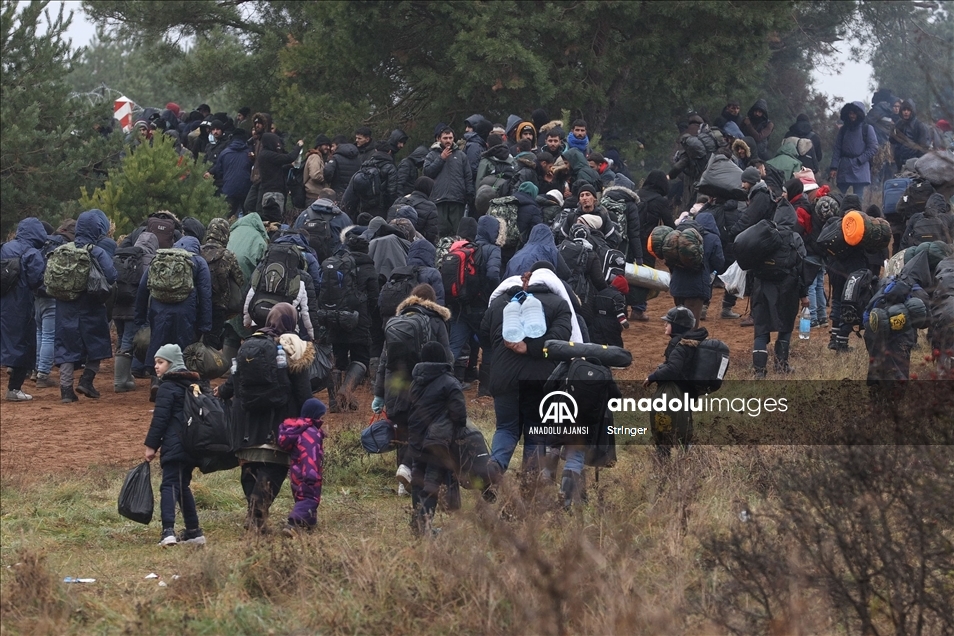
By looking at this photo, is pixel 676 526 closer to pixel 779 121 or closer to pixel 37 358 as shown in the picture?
pixel 37 358

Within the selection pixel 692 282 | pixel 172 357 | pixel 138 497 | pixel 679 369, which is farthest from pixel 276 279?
pixel 692 282

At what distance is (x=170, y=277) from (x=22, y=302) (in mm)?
1800

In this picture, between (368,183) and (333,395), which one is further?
(368,183)

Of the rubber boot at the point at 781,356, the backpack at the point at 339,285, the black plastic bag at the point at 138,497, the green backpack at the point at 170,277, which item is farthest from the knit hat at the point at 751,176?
the black plastic bag at the point at 138,497

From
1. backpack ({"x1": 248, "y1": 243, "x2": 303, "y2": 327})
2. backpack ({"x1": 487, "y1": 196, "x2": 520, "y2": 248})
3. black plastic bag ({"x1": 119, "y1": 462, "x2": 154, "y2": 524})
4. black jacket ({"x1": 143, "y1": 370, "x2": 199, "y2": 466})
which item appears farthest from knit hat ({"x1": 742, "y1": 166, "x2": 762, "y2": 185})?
black plastic bag ({"x1": 119, "y1": 462, "x2": 154, "y2": 524})

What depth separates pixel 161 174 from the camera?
17.1 meters

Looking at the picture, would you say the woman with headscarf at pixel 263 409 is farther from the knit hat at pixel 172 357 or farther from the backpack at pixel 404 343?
the backpack at pixel 404 343

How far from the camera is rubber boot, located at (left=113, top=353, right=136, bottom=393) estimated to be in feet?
46.6

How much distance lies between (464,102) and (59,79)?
6328 millimetres

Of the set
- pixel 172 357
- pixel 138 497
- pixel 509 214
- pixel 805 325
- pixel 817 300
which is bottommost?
pixel 138 497

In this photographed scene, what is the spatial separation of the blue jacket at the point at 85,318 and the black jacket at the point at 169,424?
16.5 feet

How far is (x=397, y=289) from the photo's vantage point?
12.8 meters

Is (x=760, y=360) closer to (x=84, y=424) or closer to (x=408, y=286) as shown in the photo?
(x=408, y=286)

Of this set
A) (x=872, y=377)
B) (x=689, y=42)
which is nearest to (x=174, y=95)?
(x=689, y=42)
